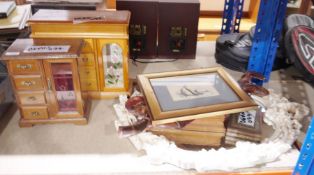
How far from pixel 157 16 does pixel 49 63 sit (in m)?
0.54

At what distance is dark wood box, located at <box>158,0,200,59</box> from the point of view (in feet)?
3.83

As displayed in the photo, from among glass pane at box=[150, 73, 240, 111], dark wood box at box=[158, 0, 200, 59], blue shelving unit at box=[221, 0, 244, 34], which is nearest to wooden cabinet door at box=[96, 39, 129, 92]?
glass pane at box=[150, 73, 240, 111]

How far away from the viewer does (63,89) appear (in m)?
0.83

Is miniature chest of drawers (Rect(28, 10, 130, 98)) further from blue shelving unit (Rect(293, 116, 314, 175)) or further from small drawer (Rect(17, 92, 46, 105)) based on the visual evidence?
blue shelving unit (Rect(293, 116, 314, 175))

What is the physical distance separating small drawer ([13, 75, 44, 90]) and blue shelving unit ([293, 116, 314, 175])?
0.66m

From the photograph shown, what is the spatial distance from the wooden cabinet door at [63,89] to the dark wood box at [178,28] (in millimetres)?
508

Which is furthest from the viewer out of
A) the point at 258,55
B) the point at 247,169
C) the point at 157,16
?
the point at 157,16

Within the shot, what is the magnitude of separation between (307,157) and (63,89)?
624 millimetres

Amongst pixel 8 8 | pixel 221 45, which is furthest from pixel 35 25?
pixel 221 45

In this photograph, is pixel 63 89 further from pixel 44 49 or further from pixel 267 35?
pixel 267 35

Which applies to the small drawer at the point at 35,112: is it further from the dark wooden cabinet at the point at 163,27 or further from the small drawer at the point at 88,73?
the dark wooden cabinet at the point at 163,27

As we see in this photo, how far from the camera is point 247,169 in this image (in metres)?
0.72

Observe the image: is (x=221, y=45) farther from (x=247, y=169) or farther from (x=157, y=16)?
(x=247, y=169)

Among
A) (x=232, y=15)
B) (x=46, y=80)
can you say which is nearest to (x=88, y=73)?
(x=46, y=80)
